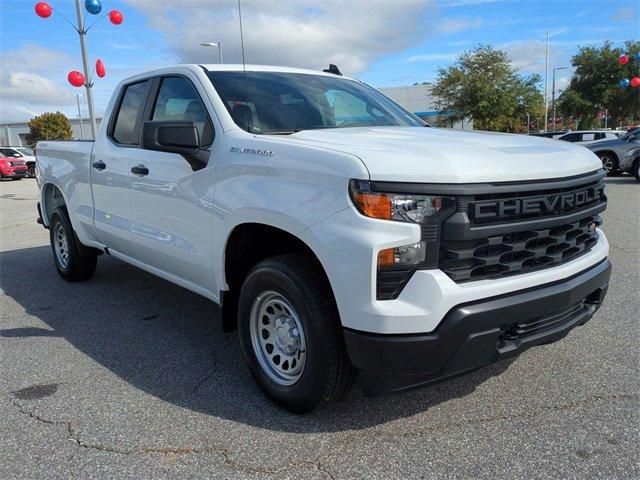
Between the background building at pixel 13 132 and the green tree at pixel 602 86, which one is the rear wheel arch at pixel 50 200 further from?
the background building at pixel 13 132

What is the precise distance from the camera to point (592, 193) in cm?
313

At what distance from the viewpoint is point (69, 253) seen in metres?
5.82

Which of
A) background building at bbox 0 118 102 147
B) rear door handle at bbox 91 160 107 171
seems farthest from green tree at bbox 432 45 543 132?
background building at bbox 0 118 102 147

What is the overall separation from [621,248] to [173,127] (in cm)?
595

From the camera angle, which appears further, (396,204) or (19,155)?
(19,155)

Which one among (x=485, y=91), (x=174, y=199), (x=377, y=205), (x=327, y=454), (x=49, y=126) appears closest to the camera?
(x=377, y=205)

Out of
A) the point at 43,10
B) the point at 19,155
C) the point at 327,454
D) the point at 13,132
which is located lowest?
the point at 327,454

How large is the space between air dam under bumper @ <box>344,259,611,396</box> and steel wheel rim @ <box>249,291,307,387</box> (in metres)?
0.47

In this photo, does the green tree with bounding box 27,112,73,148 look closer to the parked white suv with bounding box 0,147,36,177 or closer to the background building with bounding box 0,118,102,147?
the background building with bounding box 0,118,102,147

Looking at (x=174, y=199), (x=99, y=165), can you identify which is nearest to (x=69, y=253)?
(x=99, y=165)

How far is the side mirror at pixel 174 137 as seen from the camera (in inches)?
128

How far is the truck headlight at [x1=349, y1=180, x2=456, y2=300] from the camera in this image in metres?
2.43

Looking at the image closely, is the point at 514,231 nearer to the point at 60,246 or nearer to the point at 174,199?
the point at 174,199

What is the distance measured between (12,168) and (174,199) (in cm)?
2588
